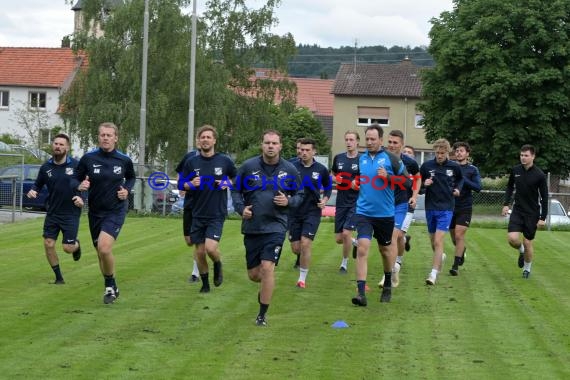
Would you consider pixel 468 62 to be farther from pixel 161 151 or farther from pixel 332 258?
pixel 332 258

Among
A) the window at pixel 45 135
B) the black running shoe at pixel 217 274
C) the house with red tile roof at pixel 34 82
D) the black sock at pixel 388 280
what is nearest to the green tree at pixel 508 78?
the window at pixel 45 135

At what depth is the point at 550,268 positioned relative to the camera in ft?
54.8

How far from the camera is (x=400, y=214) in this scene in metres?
13.6

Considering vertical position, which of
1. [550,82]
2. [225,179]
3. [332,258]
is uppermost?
[550,82]

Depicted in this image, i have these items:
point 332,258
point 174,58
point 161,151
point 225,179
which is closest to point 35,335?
point 225,179

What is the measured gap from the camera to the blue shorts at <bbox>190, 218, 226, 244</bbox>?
12.1 metres

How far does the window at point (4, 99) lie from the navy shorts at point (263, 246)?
2596 inches

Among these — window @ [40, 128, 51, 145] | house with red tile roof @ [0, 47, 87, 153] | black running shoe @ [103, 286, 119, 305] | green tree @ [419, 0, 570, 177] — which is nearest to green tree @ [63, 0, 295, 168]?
green tree @ [419, 0, 570, 177]

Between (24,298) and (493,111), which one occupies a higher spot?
(493,111)

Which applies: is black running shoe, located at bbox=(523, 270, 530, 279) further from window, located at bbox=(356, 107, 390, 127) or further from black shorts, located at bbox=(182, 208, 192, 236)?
window, located at bbox=(356, 107, 390, 127)

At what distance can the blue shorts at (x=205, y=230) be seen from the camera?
1210cm

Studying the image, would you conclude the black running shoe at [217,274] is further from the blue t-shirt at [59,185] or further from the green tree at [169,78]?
the green tree at [169,78]

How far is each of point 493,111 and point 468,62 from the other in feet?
9.33

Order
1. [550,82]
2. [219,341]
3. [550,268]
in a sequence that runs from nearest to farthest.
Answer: [219,341] < [550,268] < [550,82]
